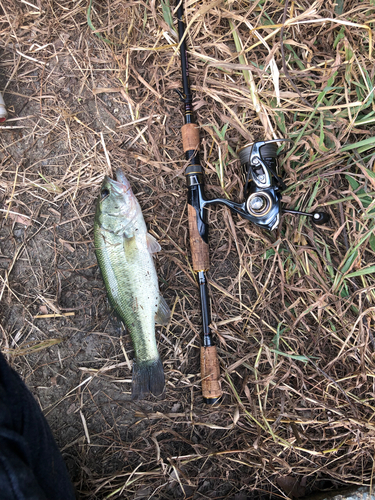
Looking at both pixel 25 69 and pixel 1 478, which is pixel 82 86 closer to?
pixel 25 69

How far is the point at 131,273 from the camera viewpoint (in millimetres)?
2312

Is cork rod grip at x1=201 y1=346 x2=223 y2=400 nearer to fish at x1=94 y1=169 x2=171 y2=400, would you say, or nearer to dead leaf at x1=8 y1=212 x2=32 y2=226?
fish at x1=94 y1=169 x2=171 y2=400

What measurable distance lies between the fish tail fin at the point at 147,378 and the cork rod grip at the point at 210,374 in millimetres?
326

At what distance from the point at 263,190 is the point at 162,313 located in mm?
1201

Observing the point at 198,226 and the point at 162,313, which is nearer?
the point at 198,226

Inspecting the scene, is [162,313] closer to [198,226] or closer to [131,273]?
[131,273]

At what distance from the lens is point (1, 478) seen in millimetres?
1509

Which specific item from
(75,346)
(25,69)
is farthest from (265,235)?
(25,69)

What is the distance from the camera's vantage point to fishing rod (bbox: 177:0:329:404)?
7.03 ft

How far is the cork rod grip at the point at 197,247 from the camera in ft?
7.54

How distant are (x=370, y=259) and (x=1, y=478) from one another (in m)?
2.77

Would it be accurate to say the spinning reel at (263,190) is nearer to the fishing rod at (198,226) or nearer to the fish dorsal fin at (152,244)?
the fishing rod at (198,226)

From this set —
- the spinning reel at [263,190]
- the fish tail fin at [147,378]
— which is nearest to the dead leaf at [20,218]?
the fish tail fin at [147,378]

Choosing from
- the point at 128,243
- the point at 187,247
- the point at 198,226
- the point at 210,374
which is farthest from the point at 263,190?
the point at 210,374
